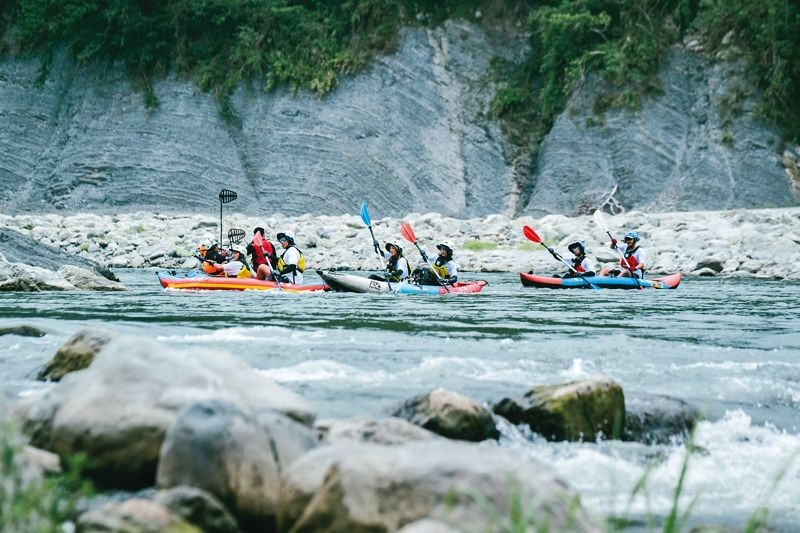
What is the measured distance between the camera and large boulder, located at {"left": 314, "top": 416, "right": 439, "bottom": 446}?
420 centimetres

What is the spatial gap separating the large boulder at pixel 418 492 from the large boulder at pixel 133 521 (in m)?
0.42

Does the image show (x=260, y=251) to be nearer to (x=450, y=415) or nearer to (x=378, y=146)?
(x=450, y=415)

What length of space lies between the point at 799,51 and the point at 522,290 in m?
15.2

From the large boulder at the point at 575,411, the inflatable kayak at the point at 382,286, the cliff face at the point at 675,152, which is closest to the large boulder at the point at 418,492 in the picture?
the large boulder at the point at 575,411

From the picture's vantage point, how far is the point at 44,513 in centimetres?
279

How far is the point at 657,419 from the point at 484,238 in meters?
18.7

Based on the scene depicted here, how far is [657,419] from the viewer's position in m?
5.34

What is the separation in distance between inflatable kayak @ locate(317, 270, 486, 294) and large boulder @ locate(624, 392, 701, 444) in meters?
9.24

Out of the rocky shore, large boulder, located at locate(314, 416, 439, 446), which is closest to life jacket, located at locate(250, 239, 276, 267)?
the rocky shore

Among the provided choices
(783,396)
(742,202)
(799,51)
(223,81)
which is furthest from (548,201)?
(783,396)

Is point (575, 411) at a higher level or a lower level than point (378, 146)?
lower

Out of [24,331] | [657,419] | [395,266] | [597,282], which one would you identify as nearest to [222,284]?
[395,266]

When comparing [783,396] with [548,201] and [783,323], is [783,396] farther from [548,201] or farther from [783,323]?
[548,201]

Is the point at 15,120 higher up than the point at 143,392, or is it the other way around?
the point at 15,120
